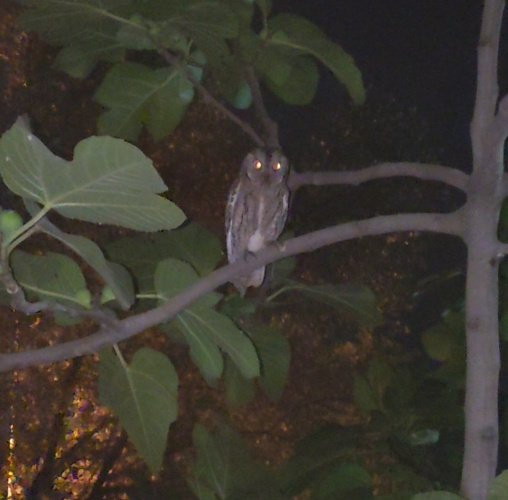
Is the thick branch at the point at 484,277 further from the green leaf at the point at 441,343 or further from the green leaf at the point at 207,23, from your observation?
the green leaf at the point at 441,343

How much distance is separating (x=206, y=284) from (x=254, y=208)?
84cm

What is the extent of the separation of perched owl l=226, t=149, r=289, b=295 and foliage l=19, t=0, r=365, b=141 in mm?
464

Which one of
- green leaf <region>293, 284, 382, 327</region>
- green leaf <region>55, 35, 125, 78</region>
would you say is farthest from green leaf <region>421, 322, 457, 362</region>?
green leaf <region>55, 35, 125, 78</region>

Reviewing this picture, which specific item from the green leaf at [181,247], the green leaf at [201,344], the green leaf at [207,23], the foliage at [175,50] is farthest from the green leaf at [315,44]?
the green leaf at [201,344]

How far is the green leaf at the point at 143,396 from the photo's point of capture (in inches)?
25.2

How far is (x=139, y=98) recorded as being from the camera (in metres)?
0.84

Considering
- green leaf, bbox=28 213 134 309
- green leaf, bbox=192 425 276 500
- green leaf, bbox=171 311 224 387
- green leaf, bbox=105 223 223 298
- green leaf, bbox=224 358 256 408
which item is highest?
green leaf, bbox=28 213 134 309

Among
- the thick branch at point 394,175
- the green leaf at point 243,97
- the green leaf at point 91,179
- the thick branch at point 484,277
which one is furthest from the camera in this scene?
the green leaf at point 243,97

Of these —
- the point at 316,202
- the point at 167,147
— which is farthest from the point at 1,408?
the point at 316,202

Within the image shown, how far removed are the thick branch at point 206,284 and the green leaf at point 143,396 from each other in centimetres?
11

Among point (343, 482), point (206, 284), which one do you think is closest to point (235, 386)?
point (343, 482)

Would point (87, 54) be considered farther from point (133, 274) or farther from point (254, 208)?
point (254, 208)

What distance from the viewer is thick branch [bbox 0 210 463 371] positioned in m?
0.47

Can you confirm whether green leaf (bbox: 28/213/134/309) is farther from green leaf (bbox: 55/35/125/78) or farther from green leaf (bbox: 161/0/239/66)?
green leaf (bbox: 55/35/125/78)
